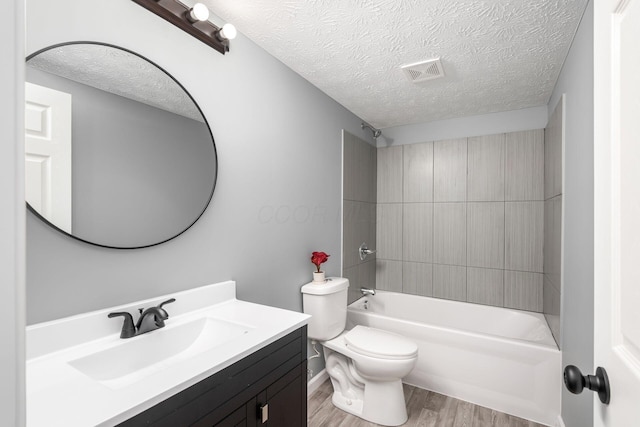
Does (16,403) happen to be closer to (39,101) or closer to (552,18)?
(39,101)

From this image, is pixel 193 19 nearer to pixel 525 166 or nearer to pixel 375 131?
pixel 375 131

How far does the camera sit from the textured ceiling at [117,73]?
106cm

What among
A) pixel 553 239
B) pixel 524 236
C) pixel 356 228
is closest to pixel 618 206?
pixel 553 239

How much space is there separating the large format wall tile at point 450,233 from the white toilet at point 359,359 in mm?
1276

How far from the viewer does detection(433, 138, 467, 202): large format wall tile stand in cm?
310

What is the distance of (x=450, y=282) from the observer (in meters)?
3.15

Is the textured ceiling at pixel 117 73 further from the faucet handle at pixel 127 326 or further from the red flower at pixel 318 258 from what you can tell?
the red flower at pixel 318 258

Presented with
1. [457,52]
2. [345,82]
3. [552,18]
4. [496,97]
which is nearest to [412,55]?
[457,52]

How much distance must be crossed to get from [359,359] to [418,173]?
2.04m

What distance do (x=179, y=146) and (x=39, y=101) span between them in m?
0.50

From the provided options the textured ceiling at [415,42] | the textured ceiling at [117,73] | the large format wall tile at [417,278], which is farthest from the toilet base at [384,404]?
the textured ceiling at [415,42]

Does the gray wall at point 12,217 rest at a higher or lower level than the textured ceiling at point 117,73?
lower

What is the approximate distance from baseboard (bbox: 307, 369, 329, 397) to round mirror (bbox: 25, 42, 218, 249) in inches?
63.6

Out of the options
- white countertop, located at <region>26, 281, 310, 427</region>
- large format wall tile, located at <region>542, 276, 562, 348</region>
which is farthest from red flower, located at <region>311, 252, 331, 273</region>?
large format wall tile, located at <region>542, 276, 562, 348</region>
